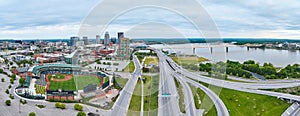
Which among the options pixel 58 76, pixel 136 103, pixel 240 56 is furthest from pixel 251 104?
pixel 240 56

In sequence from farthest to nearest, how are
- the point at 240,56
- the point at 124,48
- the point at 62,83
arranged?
the point at 240,56
the point at 62,83
the point at 124,48

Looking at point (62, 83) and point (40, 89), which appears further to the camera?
point (62, 83)

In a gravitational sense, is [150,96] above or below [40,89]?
above

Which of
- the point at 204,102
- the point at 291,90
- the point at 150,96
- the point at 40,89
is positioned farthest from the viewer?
the point at 40,89

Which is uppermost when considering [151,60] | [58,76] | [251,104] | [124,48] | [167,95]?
[124,48]

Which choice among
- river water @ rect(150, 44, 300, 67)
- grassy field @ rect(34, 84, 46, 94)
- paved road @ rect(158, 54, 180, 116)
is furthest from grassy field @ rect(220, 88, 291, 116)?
grassy field @ rect(34, 84, 46, 94)

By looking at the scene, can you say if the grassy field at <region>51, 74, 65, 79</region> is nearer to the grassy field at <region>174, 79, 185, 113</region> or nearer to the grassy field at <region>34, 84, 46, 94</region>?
the grassy field at <region>34, 84, 46, 94</region>

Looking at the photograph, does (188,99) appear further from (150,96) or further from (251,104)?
(251,104)

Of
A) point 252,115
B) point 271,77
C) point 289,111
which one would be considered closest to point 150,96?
point 252,115
